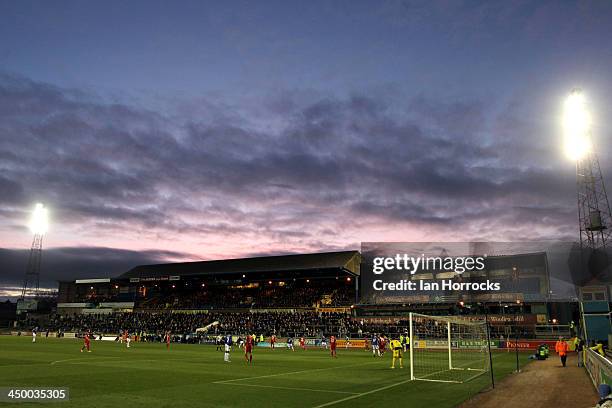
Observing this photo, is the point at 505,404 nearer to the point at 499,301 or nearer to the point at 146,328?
the point at 499,301

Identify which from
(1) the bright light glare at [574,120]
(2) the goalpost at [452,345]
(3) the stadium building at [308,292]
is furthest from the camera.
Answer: (3) the stadium building at [308,292]

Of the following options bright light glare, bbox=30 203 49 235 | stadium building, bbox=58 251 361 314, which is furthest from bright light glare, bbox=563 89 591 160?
bright light glare, bbox=30 203 49 235

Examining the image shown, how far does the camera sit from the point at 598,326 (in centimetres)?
4444

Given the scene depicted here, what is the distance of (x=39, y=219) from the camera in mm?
89125

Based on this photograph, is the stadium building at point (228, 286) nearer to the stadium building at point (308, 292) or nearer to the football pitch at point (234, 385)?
the stadium building at point (308, 292)

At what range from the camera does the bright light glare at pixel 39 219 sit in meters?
88.3

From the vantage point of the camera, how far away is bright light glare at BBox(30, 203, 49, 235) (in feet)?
290

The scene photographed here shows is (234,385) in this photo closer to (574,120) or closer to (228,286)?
(574,120)

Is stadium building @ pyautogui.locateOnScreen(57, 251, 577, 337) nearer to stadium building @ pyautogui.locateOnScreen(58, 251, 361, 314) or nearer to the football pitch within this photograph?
stadium building @ pyautogui.locateOnScreen(58, 251, 361, 314)

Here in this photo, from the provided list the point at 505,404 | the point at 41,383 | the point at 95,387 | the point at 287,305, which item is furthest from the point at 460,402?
the point at 287,305

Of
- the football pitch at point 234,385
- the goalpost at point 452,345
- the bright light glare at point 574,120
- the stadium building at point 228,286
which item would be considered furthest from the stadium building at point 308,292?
the football pitch at point 234,385

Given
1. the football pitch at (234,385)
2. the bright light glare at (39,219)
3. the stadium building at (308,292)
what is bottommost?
the football pitch at (234,385)

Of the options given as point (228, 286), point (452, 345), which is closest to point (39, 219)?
point (228, 286)

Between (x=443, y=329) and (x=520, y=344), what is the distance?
10.1 meters
